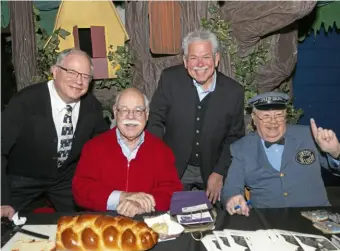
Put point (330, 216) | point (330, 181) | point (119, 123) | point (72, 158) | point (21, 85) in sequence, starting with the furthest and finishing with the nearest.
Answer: point (330, 181)
point (21, 85)
point (72, 158)
point (119, 123)
point (330, 216)

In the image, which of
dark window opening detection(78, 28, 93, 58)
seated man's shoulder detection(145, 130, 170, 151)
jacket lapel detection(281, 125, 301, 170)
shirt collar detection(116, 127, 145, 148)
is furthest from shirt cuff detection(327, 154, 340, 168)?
dark window opening detection(78, 28, 93, 58)

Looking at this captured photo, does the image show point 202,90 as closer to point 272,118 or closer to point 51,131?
point 272,118

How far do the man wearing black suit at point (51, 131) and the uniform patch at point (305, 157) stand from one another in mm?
1606

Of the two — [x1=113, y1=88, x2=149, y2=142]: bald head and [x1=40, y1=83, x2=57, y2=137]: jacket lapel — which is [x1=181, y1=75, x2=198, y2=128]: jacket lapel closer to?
[x1=113, y1=88, x2=149, y2=142]: bald head

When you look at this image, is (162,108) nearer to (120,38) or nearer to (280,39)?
(120,38)

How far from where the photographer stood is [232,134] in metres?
3.28

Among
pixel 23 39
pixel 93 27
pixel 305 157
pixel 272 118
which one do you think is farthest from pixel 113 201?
pixel 93 27

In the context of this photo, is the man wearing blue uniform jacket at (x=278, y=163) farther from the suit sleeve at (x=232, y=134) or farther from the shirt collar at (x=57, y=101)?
the shirt collar at (x=57, y=101)

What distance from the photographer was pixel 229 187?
8.91 ft

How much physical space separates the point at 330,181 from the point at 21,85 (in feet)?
15.4

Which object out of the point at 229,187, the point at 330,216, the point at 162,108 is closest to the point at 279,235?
the point at 330,216

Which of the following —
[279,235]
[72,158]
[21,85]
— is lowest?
[279,235]

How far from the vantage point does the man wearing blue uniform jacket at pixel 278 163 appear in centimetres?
270

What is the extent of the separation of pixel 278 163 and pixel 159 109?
109 centimetres
